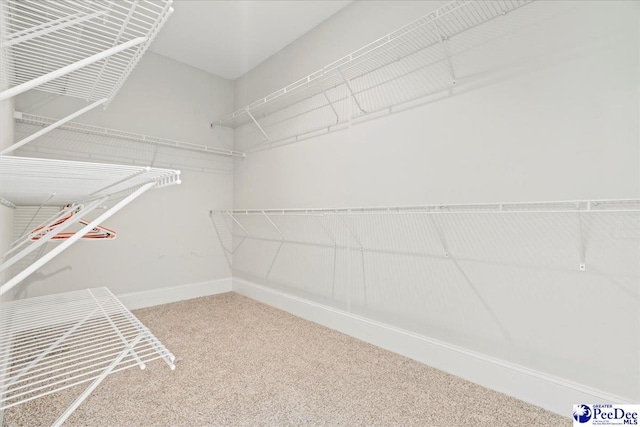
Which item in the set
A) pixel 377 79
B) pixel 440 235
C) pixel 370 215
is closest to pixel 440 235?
pixel 440 235

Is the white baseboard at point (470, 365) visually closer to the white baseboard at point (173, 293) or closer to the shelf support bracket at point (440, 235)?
the shelf support bracket at point (440, 235)

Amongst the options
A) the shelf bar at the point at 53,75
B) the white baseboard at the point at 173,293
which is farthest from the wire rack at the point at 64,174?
the white baseboard at the point at 173,293

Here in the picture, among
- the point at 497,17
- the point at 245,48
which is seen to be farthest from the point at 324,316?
the point at 245,48

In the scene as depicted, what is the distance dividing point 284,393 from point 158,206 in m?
1.99

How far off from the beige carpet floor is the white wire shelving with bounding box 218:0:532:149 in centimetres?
146

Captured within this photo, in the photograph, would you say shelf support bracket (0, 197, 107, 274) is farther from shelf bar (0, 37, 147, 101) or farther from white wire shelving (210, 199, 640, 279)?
white wire shelving (210, 199, 640, 279)

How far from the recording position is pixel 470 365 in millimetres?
1473

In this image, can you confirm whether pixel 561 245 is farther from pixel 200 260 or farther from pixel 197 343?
pixel 200 260

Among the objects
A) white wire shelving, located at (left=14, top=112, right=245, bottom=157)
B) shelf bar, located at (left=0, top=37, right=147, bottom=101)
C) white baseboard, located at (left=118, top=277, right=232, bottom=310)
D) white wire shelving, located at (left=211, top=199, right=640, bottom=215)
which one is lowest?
white baseboard, located at (left=118, top=277, right=232, bottom=310)

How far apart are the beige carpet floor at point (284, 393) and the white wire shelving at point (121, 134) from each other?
5.18 feet

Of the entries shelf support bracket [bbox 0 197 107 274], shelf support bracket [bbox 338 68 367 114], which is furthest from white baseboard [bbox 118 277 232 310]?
shelf support bracket [bbox 338 68 367 114]

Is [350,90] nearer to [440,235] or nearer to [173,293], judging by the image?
[440,235]

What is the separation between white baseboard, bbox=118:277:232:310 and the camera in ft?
8.25

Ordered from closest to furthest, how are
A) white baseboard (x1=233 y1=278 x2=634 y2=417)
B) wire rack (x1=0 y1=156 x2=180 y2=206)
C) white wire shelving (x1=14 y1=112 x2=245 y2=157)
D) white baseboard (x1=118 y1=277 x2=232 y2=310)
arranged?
wire rack (x1=0 y1=156 x2=180 y2=206), white baseboard (x1=233 y1=278 x2=634 y2=417), white wire shelving (x1=14 y1=112 x2=245 y2=157), white baseboard (x1=118 y1=277 x2=232 y2=310)
